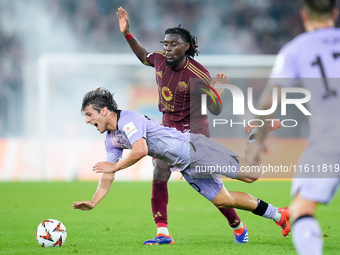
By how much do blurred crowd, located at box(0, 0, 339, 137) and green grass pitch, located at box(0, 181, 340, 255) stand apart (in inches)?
423

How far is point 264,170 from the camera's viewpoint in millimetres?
17641

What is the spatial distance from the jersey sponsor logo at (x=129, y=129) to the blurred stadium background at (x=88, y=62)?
420 inches

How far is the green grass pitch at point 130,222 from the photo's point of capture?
267 inches

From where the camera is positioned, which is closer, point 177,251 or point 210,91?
point 177,251

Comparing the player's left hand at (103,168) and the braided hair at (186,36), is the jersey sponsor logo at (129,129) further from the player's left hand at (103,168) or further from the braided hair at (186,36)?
the braided hair at (186,36)

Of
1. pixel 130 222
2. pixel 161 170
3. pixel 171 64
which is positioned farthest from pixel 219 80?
pixel 130 222

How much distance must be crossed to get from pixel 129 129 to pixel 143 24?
20.7m

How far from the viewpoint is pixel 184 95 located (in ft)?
24.8

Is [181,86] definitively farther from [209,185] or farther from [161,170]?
[209,185]

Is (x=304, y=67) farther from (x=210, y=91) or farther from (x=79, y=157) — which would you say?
(x=79, y=157)

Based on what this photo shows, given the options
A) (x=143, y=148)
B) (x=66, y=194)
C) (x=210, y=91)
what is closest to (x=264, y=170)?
(x=66, y=194)

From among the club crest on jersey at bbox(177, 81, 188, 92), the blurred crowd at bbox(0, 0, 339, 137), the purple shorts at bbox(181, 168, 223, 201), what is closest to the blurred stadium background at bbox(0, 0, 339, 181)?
the blurred crowd at bbox(0, 0, 339, 137)

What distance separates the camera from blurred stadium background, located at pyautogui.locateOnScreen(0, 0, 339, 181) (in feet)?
56.9

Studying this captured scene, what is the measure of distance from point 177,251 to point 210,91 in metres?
1.99
